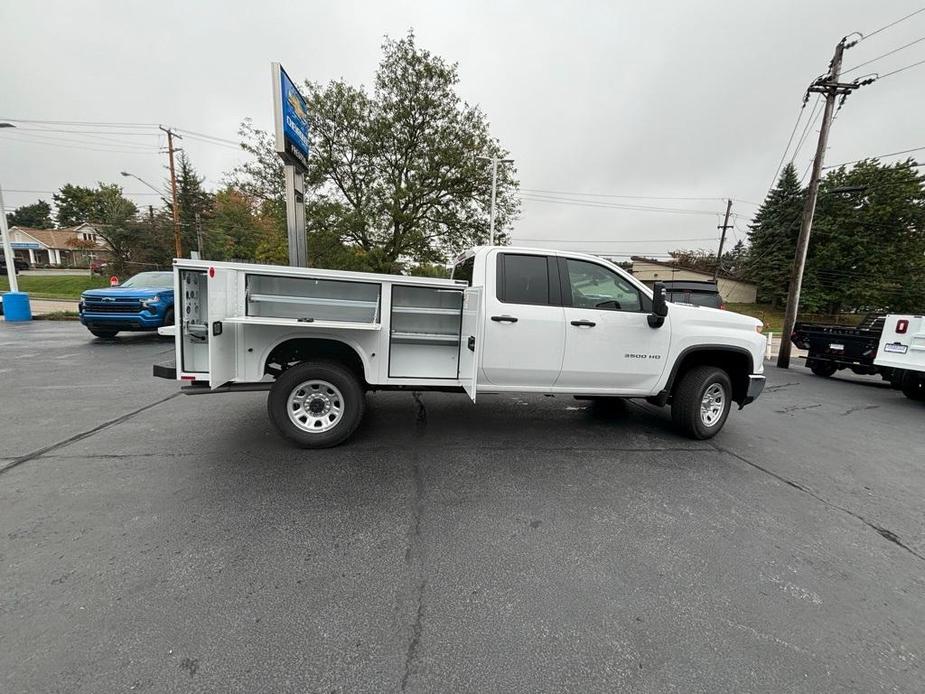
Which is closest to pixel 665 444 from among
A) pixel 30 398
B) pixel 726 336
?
pixel 726 336

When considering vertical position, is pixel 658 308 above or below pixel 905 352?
above

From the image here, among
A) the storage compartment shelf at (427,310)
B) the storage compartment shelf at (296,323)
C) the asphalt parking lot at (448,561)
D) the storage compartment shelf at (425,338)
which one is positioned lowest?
the asphalt parking lot at (448,561)

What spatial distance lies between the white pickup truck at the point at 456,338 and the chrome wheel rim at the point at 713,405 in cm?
2

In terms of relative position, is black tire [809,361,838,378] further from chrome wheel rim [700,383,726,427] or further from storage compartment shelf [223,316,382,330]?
storage compartment shelf [223,316,382,330]

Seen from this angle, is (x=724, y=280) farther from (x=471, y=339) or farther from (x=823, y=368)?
(x=471, y=339)

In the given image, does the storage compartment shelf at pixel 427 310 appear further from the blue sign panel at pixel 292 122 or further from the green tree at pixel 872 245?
the green tree at pixel 872 245

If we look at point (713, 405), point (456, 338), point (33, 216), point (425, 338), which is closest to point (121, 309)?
point (425, 338)

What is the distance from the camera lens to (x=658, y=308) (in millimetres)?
4227

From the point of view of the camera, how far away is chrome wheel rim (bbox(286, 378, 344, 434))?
385 centimetres

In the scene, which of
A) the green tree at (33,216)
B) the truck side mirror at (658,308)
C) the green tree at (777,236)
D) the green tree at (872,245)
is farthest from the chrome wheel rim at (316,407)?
the green tree at (33,216)

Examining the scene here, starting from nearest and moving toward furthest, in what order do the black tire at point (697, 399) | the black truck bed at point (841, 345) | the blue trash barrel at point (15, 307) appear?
the black tire at point (697, 399), the black truck bed at point (841, 345), the blue trash barrel at point (15, 307)

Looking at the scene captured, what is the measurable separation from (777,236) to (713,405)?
43.3 meters

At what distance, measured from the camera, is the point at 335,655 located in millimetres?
1796

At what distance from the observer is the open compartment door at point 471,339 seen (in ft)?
12.2
